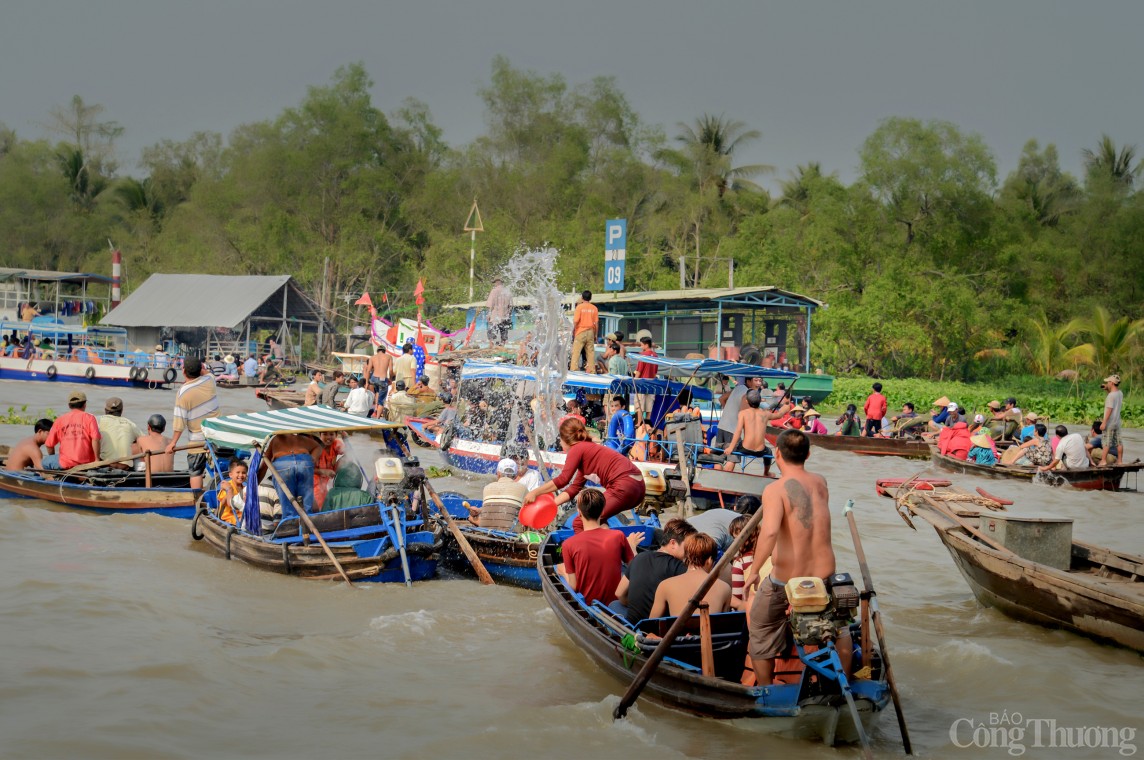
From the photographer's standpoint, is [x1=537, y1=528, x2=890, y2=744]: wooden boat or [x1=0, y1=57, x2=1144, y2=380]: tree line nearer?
[x1=537, y1=528, x2=890, y2=744]: wooden boat

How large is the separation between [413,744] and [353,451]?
4.86 metres

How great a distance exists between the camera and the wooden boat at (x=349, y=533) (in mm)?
10555

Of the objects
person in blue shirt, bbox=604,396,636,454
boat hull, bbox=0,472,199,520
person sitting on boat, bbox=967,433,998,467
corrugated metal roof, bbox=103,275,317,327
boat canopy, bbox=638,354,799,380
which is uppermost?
corrugated metal roof, bbox=103,275,317,327

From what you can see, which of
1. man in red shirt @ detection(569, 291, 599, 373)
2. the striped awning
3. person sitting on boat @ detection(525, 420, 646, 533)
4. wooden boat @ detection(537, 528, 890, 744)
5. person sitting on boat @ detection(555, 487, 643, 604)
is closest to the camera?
wooden boat @ detection(537, 528, 890, 744)

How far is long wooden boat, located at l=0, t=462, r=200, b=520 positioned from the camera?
529 inches

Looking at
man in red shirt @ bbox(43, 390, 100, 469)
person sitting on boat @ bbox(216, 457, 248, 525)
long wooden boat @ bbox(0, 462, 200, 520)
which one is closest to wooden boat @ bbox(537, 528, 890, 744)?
person sitting on boat @ bbox(216, 457, 248, 525)

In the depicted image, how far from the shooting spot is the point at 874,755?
694 cm

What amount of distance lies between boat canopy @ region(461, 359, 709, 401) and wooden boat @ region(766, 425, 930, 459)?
6.13 m

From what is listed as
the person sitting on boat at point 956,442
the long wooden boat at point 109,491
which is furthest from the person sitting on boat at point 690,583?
the person sitting on boat at point 956,442

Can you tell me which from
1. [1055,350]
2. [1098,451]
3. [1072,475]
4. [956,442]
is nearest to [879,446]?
[956,442]

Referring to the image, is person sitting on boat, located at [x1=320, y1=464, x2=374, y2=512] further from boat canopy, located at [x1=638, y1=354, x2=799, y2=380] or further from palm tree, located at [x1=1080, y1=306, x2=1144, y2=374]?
palm tree, located at [x1=1080, y1=306, x2=1144, y2=374]

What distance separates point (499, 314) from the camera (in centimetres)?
2900

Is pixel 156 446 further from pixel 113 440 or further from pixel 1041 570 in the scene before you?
pixel 1041 570

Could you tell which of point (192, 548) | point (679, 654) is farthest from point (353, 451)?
point (679, 654)
